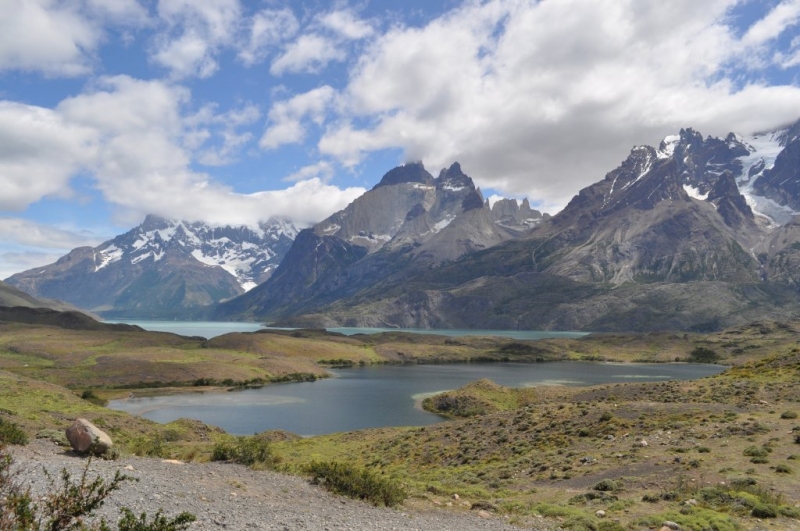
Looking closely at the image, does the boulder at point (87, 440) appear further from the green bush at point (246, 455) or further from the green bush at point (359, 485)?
the green bush at point (359, 485)

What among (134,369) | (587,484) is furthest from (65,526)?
(134,369)

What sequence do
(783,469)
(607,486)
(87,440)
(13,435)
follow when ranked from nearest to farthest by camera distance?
(13,435)
(87,440)
(607,486)
(783,469)

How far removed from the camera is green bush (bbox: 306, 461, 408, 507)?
22562 millimetres

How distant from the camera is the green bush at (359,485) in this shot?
2256 centimetres

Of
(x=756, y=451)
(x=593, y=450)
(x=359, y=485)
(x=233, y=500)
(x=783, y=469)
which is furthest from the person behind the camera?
(x=593, y=450)

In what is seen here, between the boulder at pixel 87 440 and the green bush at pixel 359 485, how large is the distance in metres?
9.70

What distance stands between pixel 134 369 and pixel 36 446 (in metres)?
120

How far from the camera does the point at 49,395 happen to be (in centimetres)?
6900

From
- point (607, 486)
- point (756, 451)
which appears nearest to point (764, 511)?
point (607, 486)

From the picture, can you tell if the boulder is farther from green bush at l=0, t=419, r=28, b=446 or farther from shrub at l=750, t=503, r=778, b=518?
shrub at l=750, t=503, r=778, b=518

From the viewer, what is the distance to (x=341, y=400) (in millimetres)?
108812

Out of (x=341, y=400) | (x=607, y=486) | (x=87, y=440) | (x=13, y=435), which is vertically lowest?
(x=341, y=400)

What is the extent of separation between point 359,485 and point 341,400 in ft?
290

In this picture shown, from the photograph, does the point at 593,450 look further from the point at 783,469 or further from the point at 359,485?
the point at 359,485
